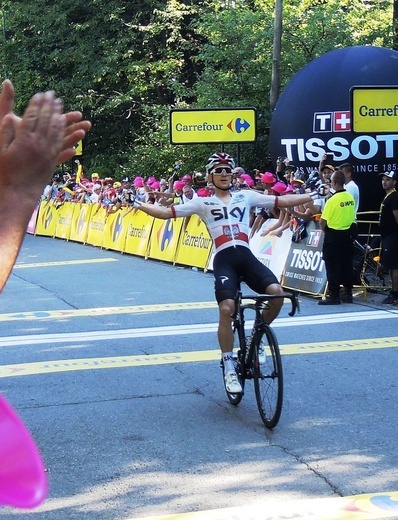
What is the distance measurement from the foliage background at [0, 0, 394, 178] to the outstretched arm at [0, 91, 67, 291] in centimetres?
2445

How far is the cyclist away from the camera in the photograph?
7396mm

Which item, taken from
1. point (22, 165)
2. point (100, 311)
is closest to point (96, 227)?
point (100, 311)

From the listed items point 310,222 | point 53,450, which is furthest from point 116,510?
point 310,222

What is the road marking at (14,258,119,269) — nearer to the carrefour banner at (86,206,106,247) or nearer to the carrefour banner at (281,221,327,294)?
the carrefour banner at (86,206,106,247)

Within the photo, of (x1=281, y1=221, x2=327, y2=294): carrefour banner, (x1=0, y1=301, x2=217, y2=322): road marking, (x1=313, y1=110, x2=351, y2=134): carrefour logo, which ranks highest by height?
(x1=313, y1=110, x2=351, y2=134): carrefour logo

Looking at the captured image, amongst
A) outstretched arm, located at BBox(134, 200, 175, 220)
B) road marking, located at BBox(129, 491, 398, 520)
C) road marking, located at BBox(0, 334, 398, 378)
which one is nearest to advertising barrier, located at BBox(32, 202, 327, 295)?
road marking, located at BBox(0, 334, 398, 378)

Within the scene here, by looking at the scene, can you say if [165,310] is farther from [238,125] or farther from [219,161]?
[238,125]

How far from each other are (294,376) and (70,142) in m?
6.77

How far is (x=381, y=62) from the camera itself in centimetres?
1850

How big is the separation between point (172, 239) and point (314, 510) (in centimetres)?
1422

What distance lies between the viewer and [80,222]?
25.8 metres

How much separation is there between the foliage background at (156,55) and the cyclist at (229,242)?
18.3 m

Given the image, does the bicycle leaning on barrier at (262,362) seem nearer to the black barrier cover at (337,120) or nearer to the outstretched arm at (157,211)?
the outstretched arm at (157,211)

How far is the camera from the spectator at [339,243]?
13.2 m
